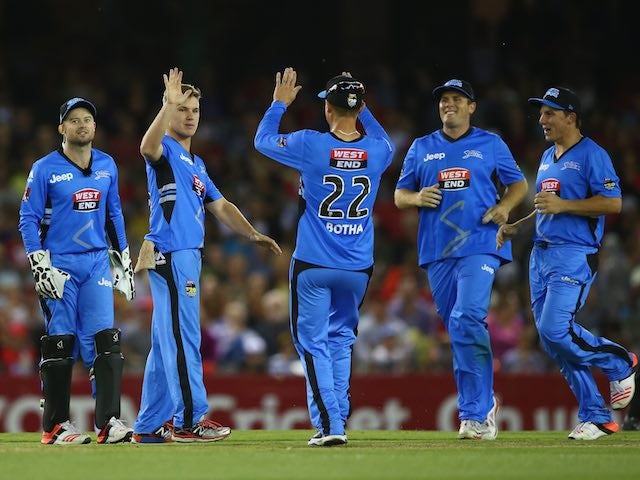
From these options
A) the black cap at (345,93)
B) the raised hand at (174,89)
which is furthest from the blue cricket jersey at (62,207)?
the black cap at (345,93)

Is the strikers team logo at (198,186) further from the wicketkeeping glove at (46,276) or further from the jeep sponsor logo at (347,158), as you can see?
the wicketkeeping glove at (46,276)

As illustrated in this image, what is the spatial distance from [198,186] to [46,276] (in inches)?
54.5

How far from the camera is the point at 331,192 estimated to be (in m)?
10.8

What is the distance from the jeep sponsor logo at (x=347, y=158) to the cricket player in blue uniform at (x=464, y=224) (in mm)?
879

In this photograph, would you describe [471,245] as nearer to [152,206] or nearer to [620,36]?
[152,206]

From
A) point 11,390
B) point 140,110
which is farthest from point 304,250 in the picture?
point 140,110

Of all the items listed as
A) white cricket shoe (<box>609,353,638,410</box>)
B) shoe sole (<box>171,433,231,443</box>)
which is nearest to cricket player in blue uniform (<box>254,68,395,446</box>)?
shoe sole (<box>171,433,231,443</box>)

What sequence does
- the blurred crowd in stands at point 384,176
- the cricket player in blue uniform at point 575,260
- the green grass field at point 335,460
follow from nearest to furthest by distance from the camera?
1. the green grass field at point 335,460
2. the cricket player in blue uniform at point 575,260
3. the blurred crowd in stands at point 384,176

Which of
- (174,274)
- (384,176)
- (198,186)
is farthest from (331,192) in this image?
(384,176)

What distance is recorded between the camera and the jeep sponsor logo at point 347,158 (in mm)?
10789

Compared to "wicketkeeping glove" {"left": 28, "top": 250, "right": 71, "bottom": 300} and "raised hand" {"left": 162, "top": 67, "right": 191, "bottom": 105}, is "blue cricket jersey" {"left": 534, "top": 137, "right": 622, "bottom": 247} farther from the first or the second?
"wicketkeeping glove" {"left": 28, "top": 250, "right": 71, "bottom": 300}

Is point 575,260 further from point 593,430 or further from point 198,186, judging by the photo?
point 198,186

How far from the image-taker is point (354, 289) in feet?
35.7

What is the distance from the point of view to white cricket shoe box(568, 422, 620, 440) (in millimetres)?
11289
